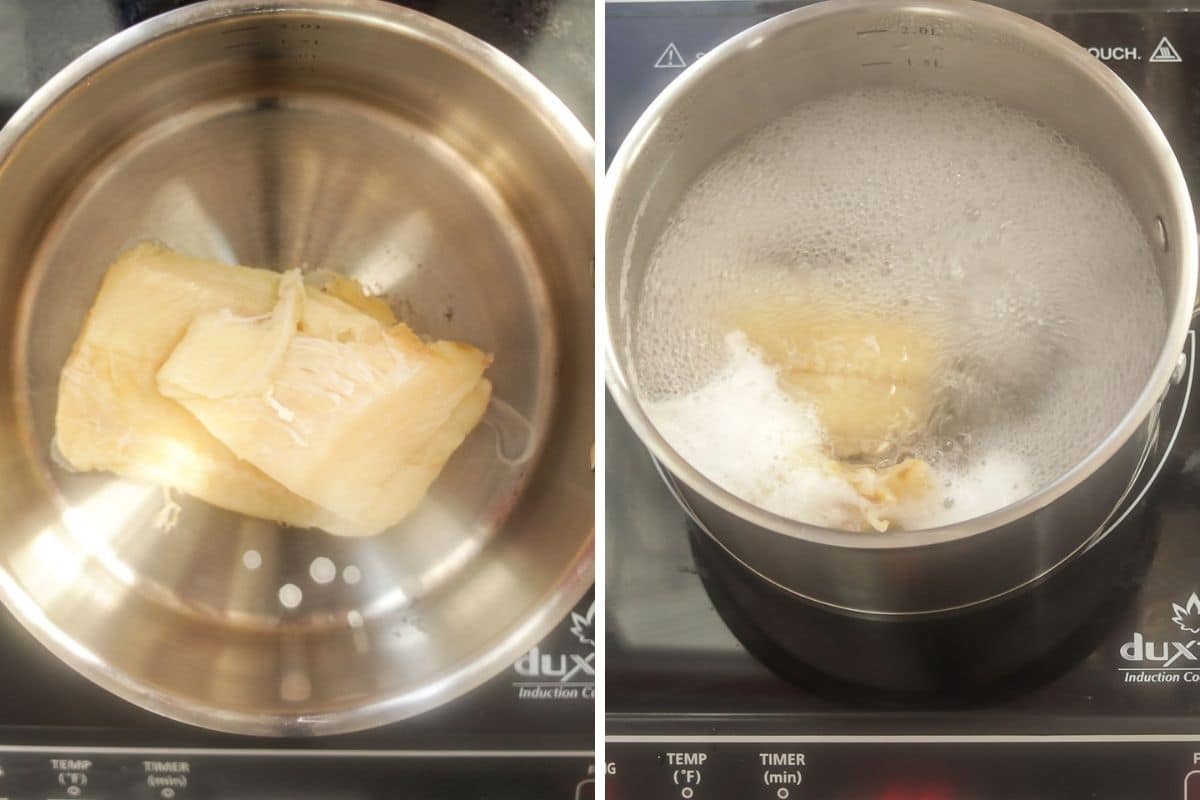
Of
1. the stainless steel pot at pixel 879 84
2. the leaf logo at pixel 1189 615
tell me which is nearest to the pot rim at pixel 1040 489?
the stainless steel pot at pixel 879 84

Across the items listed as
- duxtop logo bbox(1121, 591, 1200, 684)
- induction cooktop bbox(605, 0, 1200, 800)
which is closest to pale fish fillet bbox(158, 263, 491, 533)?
induction cooktop bbox(605, 0, 1200, 800)

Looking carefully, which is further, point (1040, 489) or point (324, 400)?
point (324, 400)

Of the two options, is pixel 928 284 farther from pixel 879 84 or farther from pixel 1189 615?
pixel 1189 615

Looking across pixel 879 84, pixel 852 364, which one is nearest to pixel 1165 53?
pixel 879 84

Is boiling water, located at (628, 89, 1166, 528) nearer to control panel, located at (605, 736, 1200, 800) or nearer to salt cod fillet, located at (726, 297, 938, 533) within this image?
salt cod fillet, located at (726, 297, 938, 533)

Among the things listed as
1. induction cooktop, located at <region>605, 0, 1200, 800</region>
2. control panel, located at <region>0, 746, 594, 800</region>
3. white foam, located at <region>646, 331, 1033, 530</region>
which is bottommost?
control panel, located at <region>0, 746, 594, 800</region>

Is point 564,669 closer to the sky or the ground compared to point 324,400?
closer to the ground

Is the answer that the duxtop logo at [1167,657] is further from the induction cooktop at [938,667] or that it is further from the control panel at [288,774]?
the control panel at [288,774]
